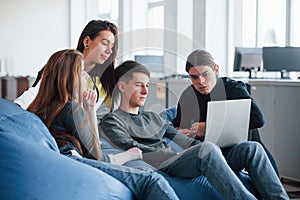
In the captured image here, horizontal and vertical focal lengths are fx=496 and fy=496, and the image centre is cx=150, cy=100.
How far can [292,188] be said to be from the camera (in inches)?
159

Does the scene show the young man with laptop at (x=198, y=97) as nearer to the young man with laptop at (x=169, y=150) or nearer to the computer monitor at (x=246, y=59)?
the young man with laptop at (x=169, y=150)

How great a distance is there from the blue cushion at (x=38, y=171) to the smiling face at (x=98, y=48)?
0.50 metres

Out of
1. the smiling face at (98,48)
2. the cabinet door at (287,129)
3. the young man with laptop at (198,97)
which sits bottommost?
the cabinet door at (287,129)

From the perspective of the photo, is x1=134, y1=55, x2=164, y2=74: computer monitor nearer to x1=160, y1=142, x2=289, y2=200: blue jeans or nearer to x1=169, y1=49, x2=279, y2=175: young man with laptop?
x1=169, y1=49, x2=279, y2=175: young man with laptop

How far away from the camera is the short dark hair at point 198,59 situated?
93.3 inches

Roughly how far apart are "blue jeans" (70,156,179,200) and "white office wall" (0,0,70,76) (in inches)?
284

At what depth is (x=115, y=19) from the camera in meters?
9.21

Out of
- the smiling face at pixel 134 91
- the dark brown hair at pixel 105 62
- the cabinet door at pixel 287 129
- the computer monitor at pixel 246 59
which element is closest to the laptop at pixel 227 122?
the smiling face at pixel 134 91

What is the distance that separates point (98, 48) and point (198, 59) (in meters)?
0.52

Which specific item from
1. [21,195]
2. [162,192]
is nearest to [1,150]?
[21,195]

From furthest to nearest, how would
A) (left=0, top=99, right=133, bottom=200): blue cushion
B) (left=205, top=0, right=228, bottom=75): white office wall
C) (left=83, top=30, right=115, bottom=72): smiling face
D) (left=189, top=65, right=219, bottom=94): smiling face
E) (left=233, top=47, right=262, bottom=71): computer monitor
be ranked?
(left=205, top=0, right=228, bottom=75): white office wall
(left=233, top=47, right=262, bottom=71): computer monitor
(left=189, top=65, right=219, bottom=94): smiling face
(left=83, top=30, right=115, bottom=72): smiling face
(left=0, top=99, right=133, bottom=200): blue cushion

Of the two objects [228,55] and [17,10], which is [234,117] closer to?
[228,55]

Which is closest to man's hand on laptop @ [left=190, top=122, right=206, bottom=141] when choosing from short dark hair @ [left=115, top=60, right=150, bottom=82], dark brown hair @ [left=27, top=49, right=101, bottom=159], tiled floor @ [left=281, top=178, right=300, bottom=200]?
short dark hair @ [left=115, top=60, right=150, bottom=82]

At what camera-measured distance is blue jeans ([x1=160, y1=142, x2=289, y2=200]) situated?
224cm
